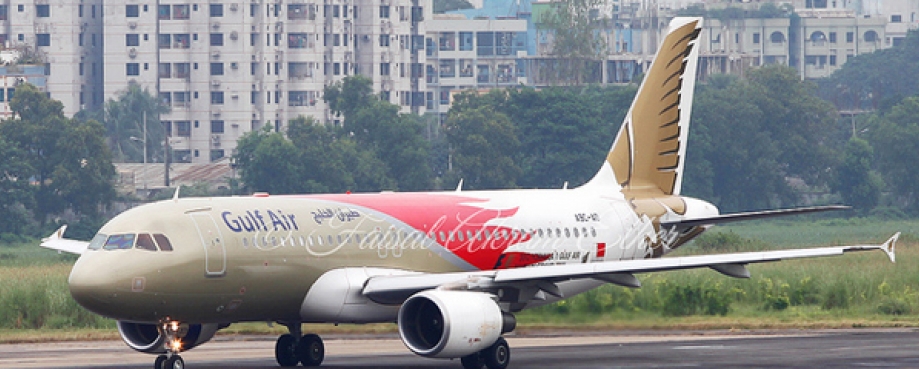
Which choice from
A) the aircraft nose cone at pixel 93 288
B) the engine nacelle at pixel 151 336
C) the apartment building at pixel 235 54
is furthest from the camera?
the apartment building at pixel 235 54

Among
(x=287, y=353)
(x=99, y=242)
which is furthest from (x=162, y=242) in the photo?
(x=287, y=353)

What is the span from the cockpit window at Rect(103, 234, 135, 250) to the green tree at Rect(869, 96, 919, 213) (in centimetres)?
12087

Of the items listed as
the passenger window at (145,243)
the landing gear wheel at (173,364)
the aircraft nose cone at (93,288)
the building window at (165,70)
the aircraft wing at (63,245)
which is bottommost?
the landing gear wheel at (173,364)

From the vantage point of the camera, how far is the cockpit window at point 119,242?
32781 millimetres

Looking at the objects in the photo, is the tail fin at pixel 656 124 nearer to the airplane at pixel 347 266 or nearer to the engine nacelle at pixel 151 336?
the airplane at pixel 347 266

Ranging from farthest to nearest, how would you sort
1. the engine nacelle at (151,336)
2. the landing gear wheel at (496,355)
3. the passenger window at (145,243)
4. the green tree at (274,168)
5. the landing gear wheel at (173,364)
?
the green tree at (274,168) < the landing gear wheel at (496,355) < the engine nacelle at (151,336) < the passenger window at (145,243) < the landing gear wheel at (173,364)

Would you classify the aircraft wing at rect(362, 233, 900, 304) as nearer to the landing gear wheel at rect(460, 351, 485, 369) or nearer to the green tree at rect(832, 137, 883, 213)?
the landing gear wheel at rect(460, 351, 485, 369)

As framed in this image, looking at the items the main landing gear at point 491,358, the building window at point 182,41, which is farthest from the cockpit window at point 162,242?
the building window at point 182,41

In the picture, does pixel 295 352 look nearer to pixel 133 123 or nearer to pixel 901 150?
pixel 901 150

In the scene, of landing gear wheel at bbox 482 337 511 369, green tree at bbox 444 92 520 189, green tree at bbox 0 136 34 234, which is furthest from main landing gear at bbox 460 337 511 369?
green tree at bbox 444 92 520 189

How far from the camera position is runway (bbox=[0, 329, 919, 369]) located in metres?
35.8

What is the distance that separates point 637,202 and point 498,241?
18.1 feet

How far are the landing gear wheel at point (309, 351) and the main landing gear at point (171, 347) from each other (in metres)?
3.18

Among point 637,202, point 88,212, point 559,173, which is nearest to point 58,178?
point 88,212
